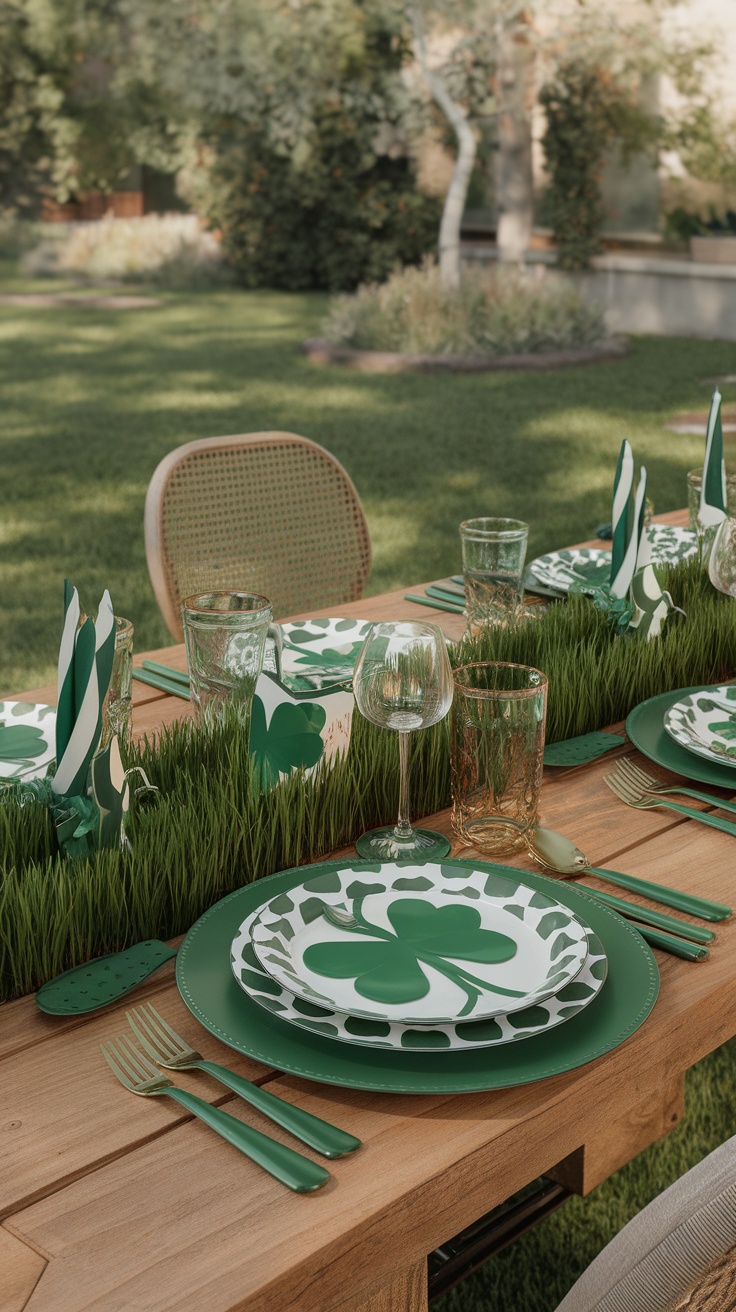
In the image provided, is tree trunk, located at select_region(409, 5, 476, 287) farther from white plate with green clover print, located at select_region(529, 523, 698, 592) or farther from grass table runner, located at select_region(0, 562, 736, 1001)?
grass table runner, located at select_region(0, 562, 736, 1001)

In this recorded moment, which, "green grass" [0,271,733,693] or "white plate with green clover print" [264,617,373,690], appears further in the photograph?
"green grass" [0,271,733,693]

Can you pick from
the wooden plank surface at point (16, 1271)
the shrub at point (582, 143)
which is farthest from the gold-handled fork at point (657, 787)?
the shrub at point (582, 143)

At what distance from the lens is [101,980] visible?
1062mm

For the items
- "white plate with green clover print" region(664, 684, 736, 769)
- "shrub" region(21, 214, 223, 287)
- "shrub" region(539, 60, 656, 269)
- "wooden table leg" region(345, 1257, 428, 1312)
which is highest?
"shrub" region(539, 60, 656, 269)

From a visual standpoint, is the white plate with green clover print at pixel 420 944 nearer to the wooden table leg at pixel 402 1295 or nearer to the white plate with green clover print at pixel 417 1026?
the white plate with green clover print at pixel 417 1026

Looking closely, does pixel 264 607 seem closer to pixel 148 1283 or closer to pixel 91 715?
pixel 91 715

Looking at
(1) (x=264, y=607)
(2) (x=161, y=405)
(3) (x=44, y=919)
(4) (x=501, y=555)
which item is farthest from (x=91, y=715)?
(2) (x=161, y=405)

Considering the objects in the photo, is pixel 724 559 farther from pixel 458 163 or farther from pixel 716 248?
pixel 716 248

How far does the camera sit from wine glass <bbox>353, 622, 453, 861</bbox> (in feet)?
4.02

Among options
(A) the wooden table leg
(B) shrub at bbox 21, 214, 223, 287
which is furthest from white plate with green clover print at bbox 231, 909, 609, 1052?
(B) shrub at bbox 21, 214, 223, 287

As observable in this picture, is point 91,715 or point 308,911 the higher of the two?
point 91,715

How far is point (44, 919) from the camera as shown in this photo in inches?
42.1

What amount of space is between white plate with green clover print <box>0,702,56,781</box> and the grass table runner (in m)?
0.15

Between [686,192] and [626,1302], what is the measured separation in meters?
13.4
